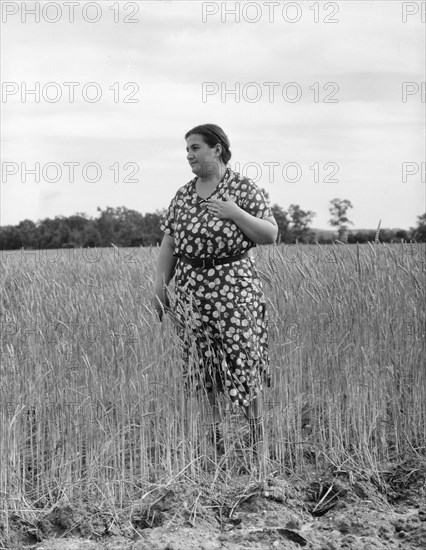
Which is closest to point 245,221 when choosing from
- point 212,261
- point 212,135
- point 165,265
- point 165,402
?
point 212,261

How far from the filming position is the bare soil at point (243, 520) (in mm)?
2982

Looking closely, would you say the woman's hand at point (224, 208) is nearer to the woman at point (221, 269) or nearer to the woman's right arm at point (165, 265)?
the woman at point (221, 269)

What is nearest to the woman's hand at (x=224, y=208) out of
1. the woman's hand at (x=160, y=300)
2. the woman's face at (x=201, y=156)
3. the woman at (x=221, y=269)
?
the woman at (x=221, y=269)

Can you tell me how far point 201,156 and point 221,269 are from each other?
18.5 inches

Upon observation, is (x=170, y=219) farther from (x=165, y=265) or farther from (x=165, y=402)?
(x=165, y=402)

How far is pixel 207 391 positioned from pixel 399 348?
1.10m

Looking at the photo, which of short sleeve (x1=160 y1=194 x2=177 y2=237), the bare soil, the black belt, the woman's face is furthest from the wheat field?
the woman's face

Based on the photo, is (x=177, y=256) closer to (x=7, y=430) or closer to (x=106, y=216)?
(x=7, y=430)

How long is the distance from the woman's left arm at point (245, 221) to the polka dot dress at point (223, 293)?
0.17 ft

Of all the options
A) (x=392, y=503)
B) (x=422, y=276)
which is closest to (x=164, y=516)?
(x=392, y=503)

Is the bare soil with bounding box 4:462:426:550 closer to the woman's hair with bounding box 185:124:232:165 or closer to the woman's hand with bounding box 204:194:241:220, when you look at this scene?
the woman's hand with bounding box 204:194:241:220

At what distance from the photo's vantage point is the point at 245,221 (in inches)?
138

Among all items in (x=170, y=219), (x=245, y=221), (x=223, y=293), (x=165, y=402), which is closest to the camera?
(x=165, y=402)

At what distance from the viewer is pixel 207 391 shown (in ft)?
12.2
